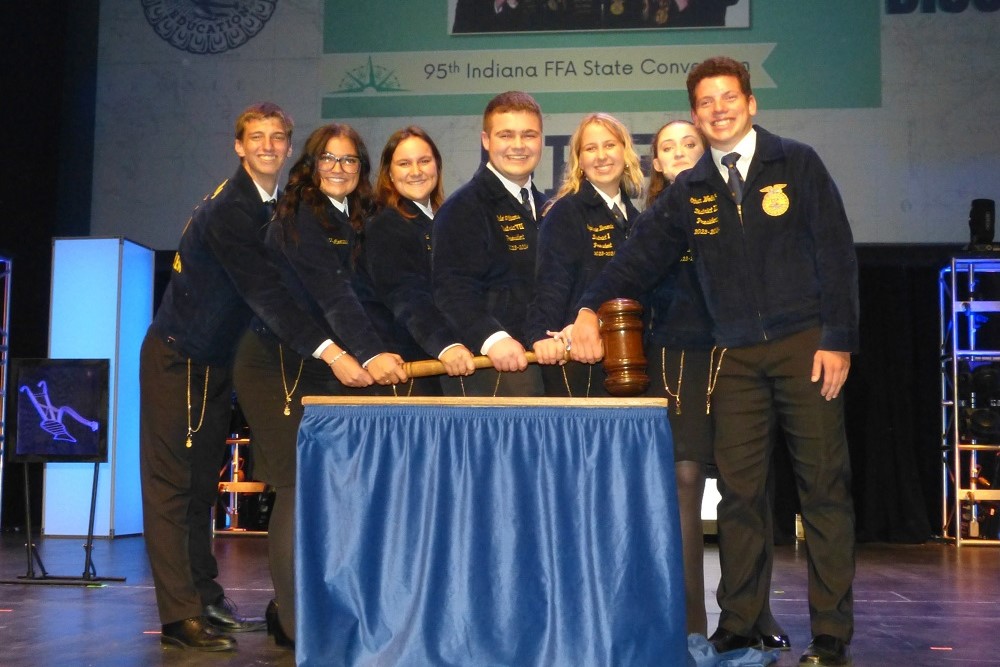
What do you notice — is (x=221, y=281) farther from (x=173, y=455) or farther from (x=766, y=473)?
(x=766, y=473)

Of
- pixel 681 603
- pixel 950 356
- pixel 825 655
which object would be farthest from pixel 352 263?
pixel 950 356

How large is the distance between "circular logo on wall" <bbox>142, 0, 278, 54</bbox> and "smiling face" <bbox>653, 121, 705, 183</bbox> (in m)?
5.46

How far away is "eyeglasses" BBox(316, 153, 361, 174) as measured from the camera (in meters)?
3.43

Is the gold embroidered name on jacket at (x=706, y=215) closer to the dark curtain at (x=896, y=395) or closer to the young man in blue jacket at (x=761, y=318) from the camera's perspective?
Answer: the young man in blue jacket at (x=761, y=318)

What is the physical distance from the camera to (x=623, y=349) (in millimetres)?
2756

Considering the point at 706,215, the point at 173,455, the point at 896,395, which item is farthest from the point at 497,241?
the point at 896,395

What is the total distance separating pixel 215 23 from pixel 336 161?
5447mm

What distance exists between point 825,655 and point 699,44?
5.76m

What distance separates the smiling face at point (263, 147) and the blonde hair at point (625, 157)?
0.91 metres

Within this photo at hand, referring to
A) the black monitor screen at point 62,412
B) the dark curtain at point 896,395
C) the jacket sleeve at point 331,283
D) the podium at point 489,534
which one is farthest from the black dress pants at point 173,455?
the dark curtain at point 896,395

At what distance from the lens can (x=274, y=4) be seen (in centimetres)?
823

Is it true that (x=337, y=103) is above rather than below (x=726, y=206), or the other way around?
above

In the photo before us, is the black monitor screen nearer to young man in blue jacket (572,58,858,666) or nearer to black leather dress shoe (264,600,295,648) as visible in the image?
black leather dress shoe (264,600,295,648)

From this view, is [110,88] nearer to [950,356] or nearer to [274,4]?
[274,4]
